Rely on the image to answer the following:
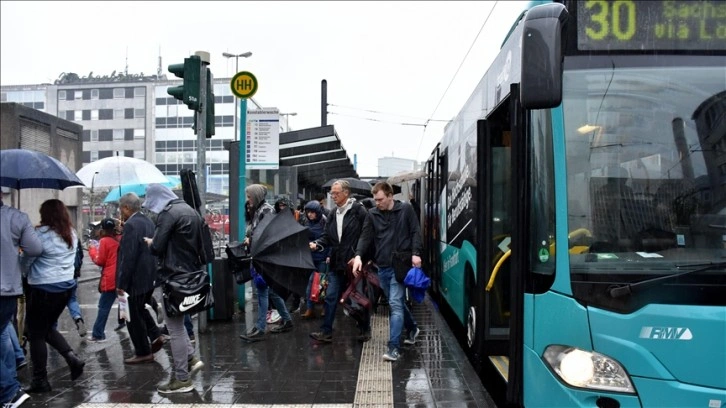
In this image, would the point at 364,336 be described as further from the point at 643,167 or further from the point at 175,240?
the point at 643,167

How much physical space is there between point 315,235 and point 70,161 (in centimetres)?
1121

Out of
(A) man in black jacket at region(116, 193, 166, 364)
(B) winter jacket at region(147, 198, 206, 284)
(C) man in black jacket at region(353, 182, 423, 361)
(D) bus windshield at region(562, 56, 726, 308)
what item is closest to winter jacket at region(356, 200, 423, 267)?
(C) man in black jacket at region(353, 182, 423, 361)

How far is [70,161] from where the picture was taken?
16203 mm

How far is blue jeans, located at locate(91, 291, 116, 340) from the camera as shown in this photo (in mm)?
7125

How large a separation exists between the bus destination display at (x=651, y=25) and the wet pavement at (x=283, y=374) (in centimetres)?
300

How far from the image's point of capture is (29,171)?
16.1 ft

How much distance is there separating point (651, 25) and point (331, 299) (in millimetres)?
4843

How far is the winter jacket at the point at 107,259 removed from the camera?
7207mm

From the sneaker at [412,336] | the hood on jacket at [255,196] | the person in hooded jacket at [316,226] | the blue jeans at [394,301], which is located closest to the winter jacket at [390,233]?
the blue jeans at [394,301]

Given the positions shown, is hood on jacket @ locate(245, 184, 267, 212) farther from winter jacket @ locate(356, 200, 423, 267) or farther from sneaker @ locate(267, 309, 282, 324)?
sneaker @ locate(267, 309, 282, 324)

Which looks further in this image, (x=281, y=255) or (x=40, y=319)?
(x=281, y=255)

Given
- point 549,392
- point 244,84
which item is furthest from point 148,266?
point 549,392

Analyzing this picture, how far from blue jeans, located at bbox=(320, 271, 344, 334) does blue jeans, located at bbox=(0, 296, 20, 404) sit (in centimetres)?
336

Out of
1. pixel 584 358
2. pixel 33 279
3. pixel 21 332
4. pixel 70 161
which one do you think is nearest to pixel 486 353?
pixel 584 358
